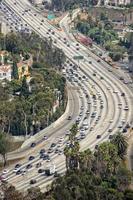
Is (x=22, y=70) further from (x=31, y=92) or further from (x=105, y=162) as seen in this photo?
(x=105, y=162)

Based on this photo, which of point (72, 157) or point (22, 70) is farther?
point (22, 70)

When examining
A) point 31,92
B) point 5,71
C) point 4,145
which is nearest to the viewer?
point 4,145

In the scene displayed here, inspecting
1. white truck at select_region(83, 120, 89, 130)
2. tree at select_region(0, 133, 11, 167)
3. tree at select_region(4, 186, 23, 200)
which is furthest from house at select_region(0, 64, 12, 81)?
tree at select_region(4, 186, 23, 200)

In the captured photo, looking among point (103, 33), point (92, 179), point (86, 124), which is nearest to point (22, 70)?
point (86, 124)

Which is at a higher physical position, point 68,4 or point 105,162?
point 105,162

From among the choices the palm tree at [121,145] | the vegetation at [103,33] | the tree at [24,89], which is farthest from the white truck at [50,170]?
the vegetation at [103,33]

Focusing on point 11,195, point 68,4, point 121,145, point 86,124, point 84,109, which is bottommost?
point 84,109

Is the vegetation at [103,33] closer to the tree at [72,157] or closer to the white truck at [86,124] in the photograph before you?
the white truck at [86,124]

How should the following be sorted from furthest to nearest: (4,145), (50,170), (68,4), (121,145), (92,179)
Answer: (68,4), (4,145), (121,145), (50,170), (92,179)
